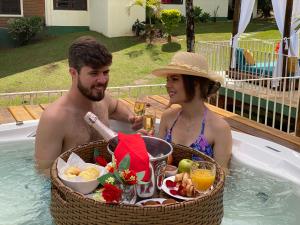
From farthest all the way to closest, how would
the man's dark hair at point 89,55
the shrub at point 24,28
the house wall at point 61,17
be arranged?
the house wall at point 61,17, the shrub at point 24,28, the man's dark hair at point 89,55

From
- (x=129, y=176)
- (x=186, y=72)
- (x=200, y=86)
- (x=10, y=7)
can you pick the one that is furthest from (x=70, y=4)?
(x=129, y=176)

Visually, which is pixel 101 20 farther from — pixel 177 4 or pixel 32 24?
pixel 177 4

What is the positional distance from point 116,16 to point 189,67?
48.8ft

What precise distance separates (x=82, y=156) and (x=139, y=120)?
3.60ft

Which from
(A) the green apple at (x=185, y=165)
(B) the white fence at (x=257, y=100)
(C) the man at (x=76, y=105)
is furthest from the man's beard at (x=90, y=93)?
(B) the white fence at (x=257, y=100)

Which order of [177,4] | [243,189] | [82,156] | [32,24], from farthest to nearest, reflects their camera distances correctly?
[177,4]
[32,24]
[243,189]
[82,156]

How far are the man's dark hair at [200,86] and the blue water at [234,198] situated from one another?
0.96m

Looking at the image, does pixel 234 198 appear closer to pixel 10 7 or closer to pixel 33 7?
pixel 33 7

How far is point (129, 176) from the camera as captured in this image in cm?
197

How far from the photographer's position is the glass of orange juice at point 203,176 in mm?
2248

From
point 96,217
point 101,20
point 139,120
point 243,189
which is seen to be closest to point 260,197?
point 243,189

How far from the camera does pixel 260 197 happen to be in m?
3.89

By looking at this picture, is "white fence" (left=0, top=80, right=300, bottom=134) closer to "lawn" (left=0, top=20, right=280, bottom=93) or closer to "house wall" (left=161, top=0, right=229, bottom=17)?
"lawn" (left=0, top=20, right=280, bottom=93)

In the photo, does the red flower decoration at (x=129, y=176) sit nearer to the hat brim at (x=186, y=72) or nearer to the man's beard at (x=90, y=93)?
the man's beard at (x=90, y=93)
